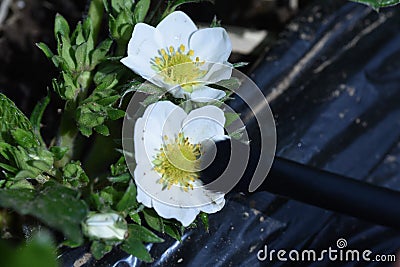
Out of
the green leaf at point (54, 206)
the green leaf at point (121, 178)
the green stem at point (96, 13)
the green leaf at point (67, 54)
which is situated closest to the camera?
the green leaf at point (54, 206)

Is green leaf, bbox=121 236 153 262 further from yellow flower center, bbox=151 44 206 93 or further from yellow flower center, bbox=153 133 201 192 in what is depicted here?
yellow flower center, bbox=151 44 206 93

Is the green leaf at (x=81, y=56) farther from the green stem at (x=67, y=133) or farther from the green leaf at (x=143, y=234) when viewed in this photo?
the green leaf at (x=143, y=234)

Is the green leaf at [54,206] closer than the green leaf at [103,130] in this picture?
Yes

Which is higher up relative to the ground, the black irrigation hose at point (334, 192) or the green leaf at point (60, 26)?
the green leaf at point (60, 26)

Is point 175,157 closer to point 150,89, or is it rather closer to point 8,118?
point 150,89

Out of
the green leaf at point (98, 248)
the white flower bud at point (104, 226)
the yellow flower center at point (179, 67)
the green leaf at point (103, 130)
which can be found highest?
the yellow flower center at point (179, 67)

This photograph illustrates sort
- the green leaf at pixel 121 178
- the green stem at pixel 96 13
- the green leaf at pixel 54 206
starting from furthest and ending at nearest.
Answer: the green stem at pixel 96 13
the green leaf at pixel 121 178
the green leaf at pixel 54 206

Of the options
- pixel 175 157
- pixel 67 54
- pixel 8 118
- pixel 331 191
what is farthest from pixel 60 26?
pixel 331 191

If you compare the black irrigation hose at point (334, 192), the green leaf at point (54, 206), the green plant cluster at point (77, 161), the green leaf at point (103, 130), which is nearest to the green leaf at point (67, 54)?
the green plant cluster at point (77, 161)
